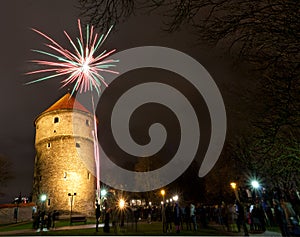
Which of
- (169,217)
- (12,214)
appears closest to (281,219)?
(169,217)

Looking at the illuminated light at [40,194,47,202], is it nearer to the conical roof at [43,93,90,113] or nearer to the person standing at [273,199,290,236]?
the conical roof at [43,93,90,113]

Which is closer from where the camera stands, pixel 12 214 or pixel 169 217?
pixel 169 217

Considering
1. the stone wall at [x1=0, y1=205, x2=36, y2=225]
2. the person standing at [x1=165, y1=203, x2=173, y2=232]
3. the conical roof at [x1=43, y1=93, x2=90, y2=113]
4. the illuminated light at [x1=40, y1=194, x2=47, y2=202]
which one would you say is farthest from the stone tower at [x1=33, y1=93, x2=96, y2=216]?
the person standing at [x1=165, y1=203, x2=173, y2=232]

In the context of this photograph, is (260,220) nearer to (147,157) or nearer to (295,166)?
(295,166)

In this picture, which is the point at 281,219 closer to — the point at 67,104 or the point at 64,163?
the point at 64,163

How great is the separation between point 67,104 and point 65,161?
8680 mm

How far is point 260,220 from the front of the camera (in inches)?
482

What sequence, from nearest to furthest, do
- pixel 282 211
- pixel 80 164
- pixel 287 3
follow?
pixel 287 3 → pixel 282 211 → pixel 80 164

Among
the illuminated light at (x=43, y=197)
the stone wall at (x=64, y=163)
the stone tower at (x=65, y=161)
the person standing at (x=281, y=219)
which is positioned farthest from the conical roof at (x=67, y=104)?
the person standing at (x=281, y=219)

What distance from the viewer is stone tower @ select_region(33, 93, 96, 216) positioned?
33613 mm

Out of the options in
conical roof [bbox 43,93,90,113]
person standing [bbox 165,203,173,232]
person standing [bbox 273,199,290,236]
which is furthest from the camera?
conical roof [bbox 43,93,90,113]

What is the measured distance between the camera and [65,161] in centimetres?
3484

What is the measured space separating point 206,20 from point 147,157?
42076 mm

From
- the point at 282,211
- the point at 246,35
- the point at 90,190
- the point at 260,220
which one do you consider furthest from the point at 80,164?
the point at 246,35
